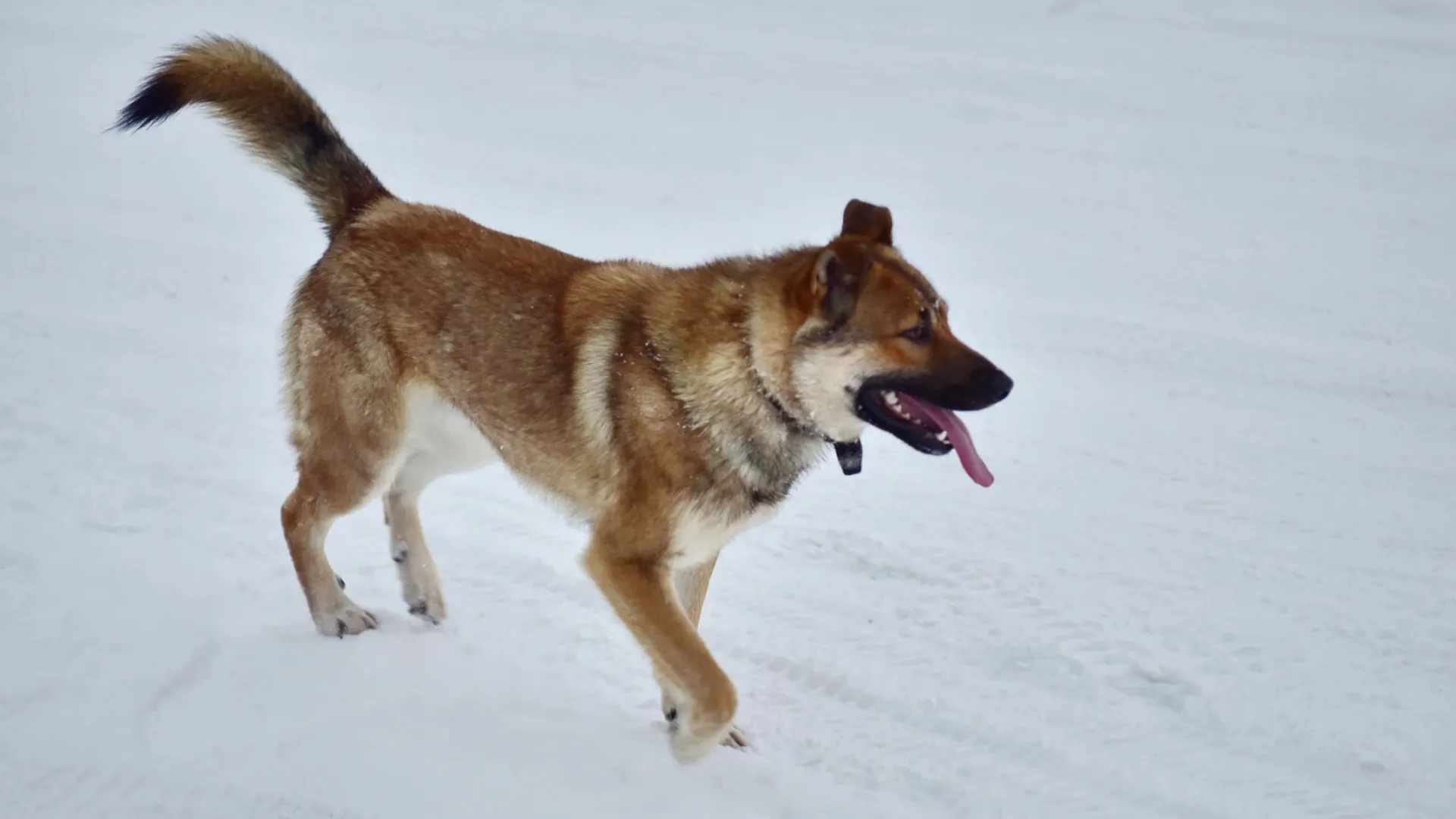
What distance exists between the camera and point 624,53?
424 inches

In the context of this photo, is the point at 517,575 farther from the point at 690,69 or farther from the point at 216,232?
the point at 690,69

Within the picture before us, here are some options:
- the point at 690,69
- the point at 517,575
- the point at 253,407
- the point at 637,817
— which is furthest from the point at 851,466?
the point at 690,69

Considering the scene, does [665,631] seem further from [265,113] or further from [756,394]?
[265,113]

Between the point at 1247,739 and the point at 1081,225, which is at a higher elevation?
the point at 1081,225

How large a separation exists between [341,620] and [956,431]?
2.22m

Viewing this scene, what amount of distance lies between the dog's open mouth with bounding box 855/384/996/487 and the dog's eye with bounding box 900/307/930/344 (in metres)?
0.15

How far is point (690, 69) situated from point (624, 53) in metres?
0.73

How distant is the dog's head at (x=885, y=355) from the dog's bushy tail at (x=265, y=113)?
1794 millimetres

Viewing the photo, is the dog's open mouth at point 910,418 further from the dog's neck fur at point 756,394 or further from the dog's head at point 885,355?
the dog's neck fur at point 756,394

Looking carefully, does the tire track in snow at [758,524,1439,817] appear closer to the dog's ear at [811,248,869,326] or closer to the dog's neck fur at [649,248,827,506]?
the dog's neck fur at [649,248,827,506]

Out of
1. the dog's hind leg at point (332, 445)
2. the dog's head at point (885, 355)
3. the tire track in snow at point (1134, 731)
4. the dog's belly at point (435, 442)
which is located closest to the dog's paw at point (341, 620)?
the dog's hind leg at point (332, 445)

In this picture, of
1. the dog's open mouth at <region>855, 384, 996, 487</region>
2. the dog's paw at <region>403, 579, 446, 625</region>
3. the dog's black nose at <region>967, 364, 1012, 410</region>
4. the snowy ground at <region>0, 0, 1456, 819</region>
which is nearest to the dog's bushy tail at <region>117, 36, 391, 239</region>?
the dog's paw at <region>403, 579, 446, 625</region>

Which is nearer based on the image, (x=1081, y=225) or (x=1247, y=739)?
(x=1247, y=739)

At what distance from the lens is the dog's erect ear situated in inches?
136
